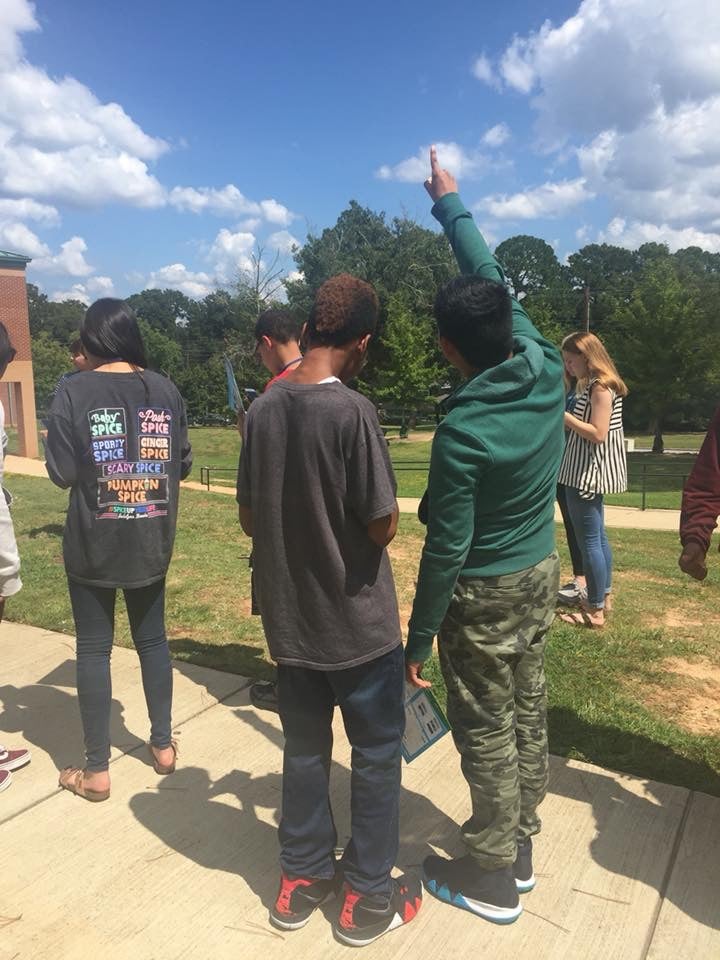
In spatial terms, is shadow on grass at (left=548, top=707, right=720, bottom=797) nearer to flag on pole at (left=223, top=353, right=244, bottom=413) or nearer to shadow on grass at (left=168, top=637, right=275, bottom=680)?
shadow on grass at (left=168, top=637, right=275, bottom=680)

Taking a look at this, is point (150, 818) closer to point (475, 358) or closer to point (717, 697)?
point (475, 358)

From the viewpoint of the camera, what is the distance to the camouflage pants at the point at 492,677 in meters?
2.13

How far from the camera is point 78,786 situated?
2.88m

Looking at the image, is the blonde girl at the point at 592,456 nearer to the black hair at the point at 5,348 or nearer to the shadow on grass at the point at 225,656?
the shadow on grass at the point at 225,656

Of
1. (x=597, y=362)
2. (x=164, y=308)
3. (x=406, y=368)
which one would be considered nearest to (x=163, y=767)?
(x=597, y=362)

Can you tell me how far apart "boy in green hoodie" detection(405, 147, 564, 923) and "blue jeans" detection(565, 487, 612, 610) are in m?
2.50

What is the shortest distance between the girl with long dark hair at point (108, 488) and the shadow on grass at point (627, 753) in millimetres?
1908

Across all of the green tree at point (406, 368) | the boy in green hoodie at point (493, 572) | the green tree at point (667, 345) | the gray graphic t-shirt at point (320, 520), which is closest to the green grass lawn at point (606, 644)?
the boy in green hoodie at point (493, 572)

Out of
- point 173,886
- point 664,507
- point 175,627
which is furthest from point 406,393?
point 173,886

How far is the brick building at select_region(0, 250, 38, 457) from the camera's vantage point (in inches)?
1081

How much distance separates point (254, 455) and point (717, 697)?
291cm

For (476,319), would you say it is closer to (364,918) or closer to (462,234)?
(462,234)

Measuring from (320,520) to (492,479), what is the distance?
0.50 meters

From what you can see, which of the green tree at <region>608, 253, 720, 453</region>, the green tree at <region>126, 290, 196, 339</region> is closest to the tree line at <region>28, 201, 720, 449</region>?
the green tree at <region>608, 253, 720, 453</region>
